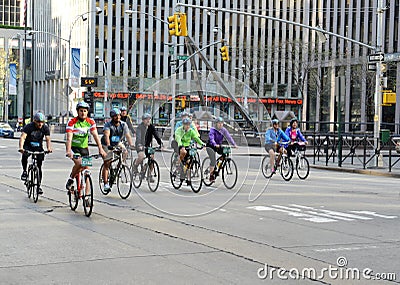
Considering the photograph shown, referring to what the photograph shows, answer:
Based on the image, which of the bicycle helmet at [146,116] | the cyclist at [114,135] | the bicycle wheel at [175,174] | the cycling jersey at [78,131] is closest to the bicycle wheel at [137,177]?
the cyclist at [114,135]

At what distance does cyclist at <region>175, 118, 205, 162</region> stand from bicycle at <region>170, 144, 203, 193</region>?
0.32 ft

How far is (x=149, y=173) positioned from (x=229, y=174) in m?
2.35

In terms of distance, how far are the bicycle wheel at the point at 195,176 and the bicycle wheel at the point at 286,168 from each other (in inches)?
304

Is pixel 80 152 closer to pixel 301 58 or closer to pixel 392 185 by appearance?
pixel 392 185

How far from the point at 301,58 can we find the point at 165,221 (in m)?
64.9

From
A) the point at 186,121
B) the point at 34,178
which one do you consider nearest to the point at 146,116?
the point at 186,121

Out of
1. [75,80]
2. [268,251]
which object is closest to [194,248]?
[268,251]

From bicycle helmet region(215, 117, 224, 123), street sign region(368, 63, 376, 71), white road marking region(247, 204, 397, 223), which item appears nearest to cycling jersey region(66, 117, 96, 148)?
bicycle helmet region(215, 117, 224, 123)

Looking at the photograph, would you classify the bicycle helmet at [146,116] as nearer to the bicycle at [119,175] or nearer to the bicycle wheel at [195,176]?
→ the bicycle at [119,175]

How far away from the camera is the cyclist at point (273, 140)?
69.1 feet

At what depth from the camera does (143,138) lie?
16.6 metres

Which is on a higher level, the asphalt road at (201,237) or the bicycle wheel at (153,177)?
the bicycle wheel at (153,177)

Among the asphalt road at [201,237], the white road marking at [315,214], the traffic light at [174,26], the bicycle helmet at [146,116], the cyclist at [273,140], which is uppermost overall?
the traffic light at [174,26]

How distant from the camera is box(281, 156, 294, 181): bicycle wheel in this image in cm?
2245
